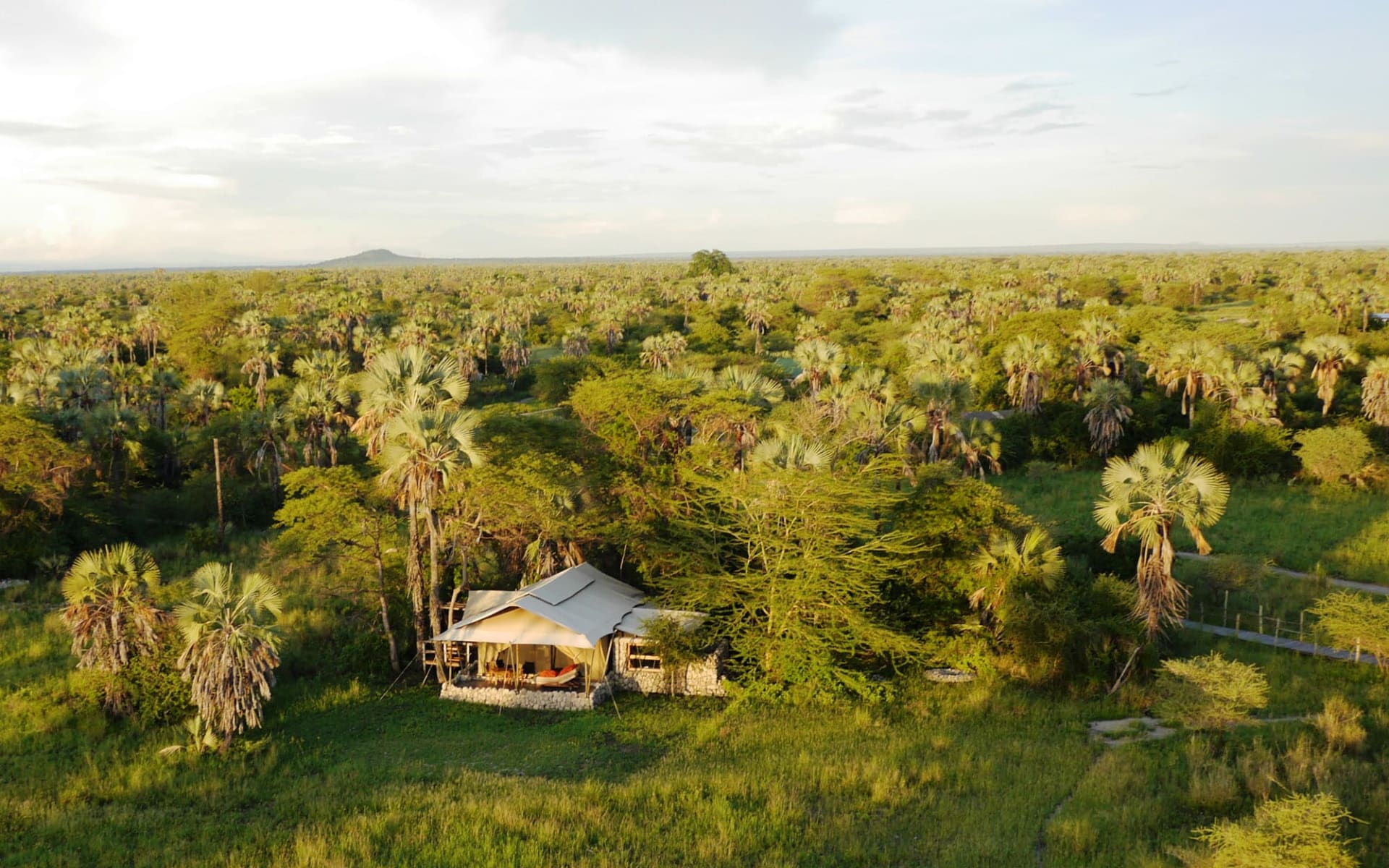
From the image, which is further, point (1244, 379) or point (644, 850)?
point (1244, 379)

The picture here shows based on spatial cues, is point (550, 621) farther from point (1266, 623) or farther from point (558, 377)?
point (558, 377)

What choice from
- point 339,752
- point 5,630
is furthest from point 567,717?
point 5,630

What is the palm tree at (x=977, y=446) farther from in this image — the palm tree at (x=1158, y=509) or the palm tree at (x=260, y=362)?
the palm tree at (x=260, y=362)

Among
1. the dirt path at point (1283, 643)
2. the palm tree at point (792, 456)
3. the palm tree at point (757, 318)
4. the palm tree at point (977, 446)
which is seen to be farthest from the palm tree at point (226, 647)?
the palm tree at point (757, 318)

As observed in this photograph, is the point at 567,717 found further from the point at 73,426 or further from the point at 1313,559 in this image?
the point at 73,426

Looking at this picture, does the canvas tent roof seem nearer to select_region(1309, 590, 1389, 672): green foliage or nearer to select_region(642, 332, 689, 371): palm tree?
select_region(1309, 590, 1389, 672): green foliage

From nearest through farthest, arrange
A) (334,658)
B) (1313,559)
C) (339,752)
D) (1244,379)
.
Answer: (339,752) → (334,658) → (1313,559) → (1244,379)

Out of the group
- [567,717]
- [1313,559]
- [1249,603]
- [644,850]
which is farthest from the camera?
[1313,559]

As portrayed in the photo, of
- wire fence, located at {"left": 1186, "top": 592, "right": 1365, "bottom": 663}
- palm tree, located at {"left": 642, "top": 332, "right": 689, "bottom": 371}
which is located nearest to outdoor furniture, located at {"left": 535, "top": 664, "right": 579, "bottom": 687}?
wire fence, located at {"left": 1186, "top": 592, "right": 1365, "bottom": 663}
